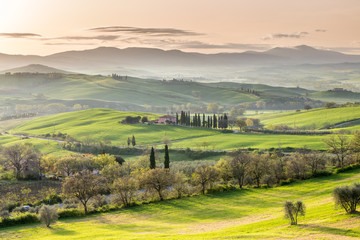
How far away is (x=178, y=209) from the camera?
61719 mm

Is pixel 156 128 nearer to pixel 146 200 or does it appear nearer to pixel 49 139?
pixel 49 139

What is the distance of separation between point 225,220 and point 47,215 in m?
25.0

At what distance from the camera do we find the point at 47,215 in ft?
176

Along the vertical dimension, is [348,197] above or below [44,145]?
above

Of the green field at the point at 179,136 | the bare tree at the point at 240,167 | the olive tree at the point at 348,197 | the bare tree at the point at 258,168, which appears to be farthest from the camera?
the green field at the point at 179,136

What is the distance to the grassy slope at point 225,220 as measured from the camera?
37938 mm

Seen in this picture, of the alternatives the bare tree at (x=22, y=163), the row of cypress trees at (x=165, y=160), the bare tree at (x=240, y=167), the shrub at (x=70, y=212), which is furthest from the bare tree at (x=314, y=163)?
the bare tree at (x=22, y=163)

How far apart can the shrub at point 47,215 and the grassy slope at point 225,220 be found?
1.10 metres

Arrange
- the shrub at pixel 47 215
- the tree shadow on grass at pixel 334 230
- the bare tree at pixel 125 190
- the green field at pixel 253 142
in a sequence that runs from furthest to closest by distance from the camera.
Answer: the green field at pixel 253 142
the bare tree at pixel 125 190
the shrub at pixel 47 215
the tree shadow on grass at pixel 334 230

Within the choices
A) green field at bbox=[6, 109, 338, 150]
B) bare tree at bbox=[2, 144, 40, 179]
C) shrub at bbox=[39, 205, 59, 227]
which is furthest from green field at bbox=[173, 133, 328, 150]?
shrub at bbox=[39, 205, 59, 227]

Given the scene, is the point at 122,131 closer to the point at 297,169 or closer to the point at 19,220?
the point at 297,169

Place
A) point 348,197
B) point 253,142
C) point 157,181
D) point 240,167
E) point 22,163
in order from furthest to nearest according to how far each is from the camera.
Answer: point 253,142 < point 22,163 < point 240,167 < point 157,181 < point 348,197

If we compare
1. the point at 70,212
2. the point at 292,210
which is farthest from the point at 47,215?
the point at 292,210

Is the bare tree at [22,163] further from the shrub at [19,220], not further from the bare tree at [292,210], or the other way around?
the bare tree at [292,210]
